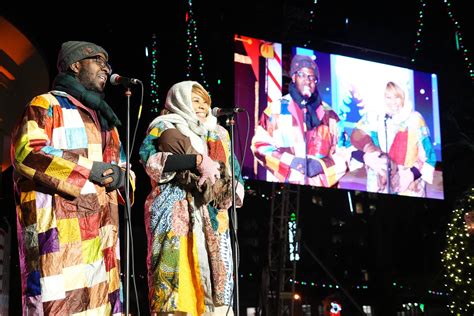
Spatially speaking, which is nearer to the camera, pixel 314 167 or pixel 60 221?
pixel 60 221

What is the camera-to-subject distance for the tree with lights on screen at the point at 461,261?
6.31 m

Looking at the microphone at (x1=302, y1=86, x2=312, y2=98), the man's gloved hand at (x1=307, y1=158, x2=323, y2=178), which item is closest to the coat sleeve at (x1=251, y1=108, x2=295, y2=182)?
the man's gloved hand at (x1=307, y1=158, x2=323, y2=178)

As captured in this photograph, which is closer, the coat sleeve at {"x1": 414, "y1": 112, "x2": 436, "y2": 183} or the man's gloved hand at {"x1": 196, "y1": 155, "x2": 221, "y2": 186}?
the man's gloved hand at {"x1": 196, "y1": 155, "x2": 221, "y2": 186}

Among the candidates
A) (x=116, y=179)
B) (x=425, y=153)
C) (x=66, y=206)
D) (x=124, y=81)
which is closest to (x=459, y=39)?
(x=425, y=153)

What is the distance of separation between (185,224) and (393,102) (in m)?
5.96

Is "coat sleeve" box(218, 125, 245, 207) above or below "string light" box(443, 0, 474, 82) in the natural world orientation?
below

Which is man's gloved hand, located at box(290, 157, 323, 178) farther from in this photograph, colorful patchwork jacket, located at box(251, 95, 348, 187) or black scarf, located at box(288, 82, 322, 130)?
black scarf, located at box(288, 82, 322, 130)

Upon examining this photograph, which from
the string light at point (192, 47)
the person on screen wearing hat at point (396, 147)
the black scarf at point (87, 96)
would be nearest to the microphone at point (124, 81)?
the black scarf at point (87, 96)

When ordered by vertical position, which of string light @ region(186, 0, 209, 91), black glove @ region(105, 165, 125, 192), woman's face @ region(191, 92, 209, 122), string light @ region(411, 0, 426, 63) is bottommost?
black glove @ region(105, 165, 125, 192)

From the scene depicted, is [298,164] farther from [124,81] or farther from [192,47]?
[124,81]

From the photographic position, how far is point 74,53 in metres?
2.69

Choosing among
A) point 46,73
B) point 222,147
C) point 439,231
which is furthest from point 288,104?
point 439,231

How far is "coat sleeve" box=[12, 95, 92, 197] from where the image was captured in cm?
235

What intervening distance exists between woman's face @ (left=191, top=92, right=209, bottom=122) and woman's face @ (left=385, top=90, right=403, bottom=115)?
544 centimetres
